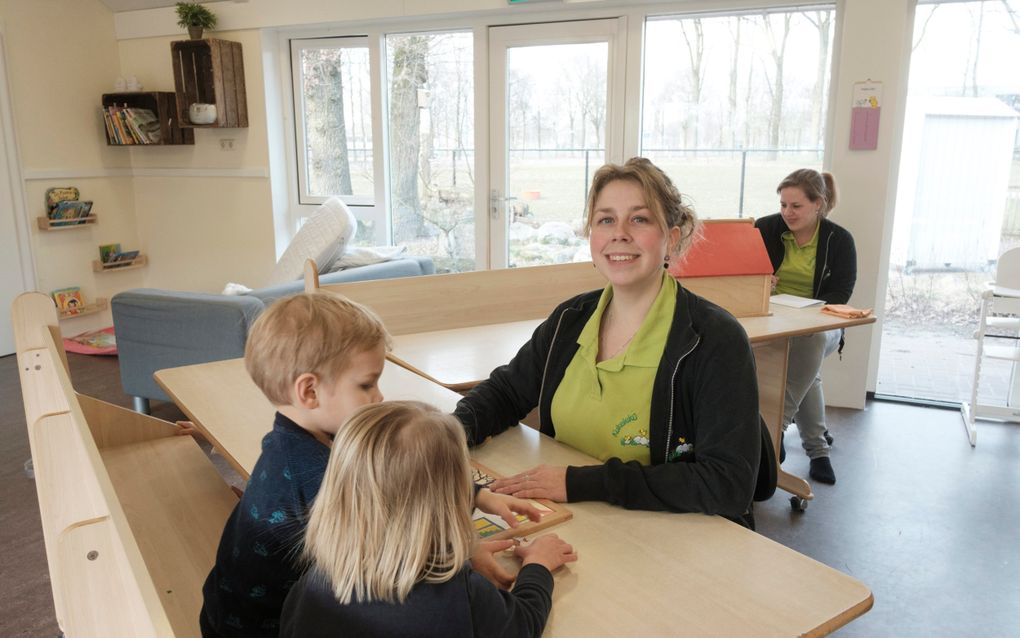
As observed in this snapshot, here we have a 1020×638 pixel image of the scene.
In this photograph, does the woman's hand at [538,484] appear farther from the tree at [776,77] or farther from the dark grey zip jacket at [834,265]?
the tree at [776,77]

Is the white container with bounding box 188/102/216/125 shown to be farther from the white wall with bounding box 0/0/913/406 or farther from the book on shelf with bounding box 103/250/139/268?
the book on shelf with bounding box 103/250/139/268

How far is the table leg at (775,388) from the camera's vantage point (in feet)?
9.98

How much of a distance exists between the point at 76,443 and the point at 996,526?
3108mm

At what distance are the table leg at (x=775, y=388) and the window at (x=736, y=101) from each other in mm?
1594

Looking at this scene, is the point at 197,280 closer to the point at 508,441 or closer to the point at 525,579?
the point at 508,441

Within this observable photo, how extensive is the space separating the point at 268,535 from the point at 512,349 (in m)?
1.48

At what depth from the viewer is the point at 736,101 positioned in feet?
14.3

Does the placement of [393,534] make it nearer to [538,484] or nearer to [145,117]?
[538,484]

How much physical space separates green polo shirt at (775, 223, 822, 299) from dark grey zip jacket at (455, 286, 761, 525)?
2.20 m

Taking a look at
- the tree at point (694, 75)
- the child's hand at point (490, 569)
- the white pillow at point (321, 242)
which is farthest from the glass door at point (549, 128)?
the child's hand at point (490, 569)

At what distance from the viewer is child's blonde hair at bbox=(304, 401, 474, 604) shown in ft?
2.84

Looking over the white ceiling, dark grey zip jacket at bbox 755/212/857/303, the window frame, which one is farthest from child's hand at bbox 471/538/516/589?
the white ceiling

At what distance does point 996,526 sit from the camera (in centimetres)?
290

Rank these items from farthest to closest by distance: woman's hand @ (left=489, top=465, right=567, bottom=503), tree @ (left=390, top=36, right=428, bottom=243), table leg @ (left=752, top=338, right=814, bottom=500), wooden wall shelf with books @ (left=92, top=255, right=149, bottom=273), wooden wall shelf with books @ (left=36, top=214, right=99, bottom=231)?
wooden wall shelf with books @ (left=92, top=255, right=149, bottom=273), wooden wall shelf with books @ (left=36, top=214, right=99, bottom=231), tree @ (left=390, top=36, right=428, bottom=243), table leg @ (left=752, top=338, right=814, bottom=500), woman's hand @ (left=489, top=465, right=567, bottom=503)
